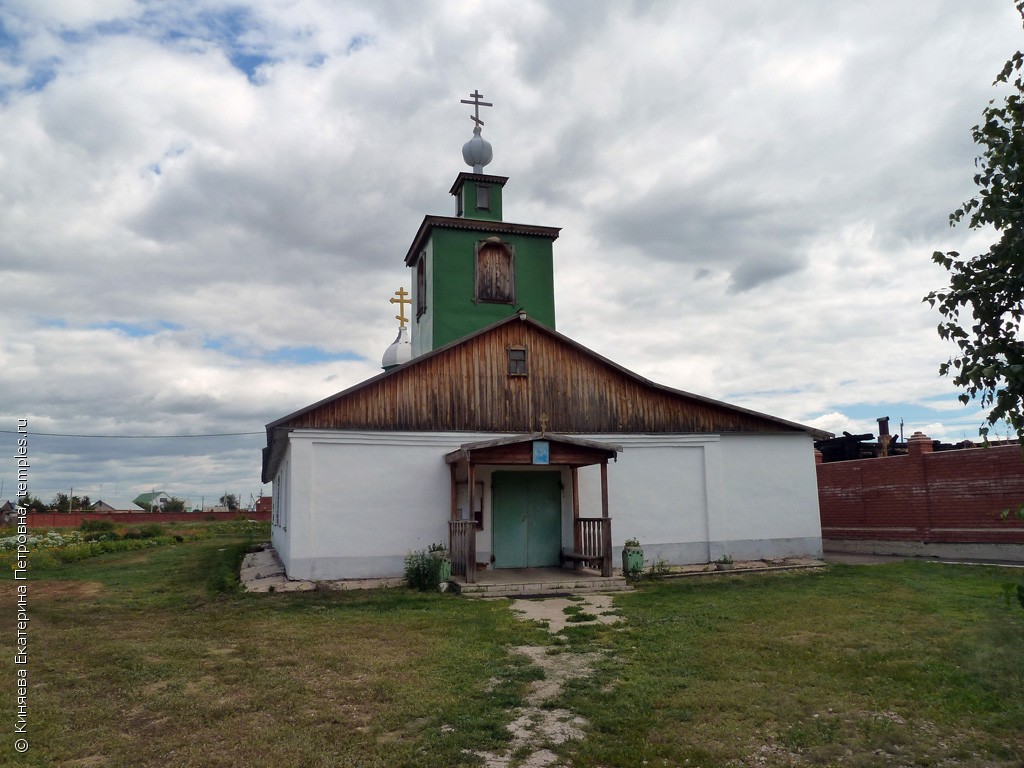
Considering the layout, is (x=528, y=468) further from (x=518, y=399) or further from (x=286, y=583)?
(x=286, y=583)

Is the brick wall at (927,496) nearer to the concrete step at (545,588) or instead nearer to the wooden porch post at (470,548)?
the concrete step at (545,588)

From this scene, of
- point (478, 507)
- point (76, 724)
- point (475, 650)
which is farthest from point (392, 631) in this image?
point (478, 507)

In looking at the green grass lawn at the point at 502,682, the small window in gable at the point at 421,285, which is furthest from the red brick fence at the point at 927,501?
the small window in gable at the point at 421,285

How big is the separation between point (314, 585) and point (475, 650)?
6.60 meters

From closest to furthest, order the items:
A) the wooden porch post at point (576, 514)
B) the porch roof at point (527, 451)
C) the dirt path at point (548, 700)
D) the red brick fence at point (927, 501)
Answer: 1. the dirt path at point (548, 700)
2. the porch roof at point (527, 451)
3. the wooden porch post at point (576, 514)
4. the red brick fence at point (927, 501)

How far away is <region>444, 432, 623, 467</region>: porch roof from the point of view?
566 inches

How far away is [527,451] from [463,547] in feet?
7.46

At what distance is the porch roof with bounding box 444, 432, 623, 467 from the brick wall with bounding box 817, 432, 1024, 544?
8.17 metres

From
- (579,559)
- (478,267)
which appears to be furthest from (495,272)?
(579,559)

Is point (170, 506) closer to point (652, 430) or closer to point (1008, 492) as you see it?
point (652, 430)

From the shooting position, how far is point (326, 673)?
25.3 ft

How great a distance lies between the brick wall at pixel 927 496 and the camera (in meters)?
17.3

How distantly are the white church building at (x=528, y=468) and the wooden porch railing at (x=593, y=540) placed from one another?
0.04 m

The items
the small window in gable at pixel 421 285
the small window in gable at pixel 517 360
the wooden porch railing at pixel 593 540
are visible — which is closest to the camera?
the wooden porch railing at pixel 593 540
